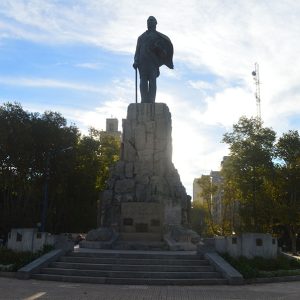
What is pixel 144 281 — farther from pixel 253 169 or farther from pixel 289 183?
pixel 253 169

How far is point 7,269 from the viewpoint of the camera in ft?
54.2

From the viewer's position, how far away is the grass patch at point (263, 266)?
15742 mm

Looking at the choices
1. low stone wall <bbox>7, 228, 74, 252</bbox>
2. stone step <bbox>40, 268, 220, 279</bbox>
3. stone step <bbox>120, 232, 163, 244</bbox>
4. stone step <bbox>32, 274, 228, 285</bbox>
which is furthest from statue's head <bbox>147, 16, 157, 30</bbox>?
stone step <bbox>32, 274, 228, 285</bbox>

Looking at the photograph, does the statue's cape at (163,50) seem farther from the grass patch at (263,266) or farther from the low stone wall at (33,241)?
the grass patch at (263,266)

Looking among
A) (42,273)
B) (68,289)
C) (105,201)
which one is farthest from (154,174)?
(68,289)

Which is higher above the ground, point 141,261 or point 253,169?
point 253,169

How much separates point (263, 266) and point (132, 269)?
15.9ft

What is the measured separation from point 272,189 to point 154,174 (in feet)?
69.7

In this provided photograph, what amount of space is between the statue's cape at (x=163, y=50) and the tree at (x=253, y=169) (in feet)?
63.8

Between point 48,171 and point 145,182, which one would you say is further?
point 48,171

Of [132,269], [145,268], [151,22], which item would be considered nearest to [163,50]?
[151,22]

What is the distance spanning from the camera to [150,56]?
2659 cm

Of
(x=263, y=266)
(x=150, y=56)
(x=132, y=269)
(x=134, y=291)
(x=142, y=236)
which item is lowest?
(x=134, y=291)

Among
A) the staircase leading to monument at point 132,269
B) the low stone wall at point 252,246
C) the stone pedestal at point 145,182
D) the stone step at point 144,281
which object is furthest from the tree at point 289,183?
the stone step at point 144,281
